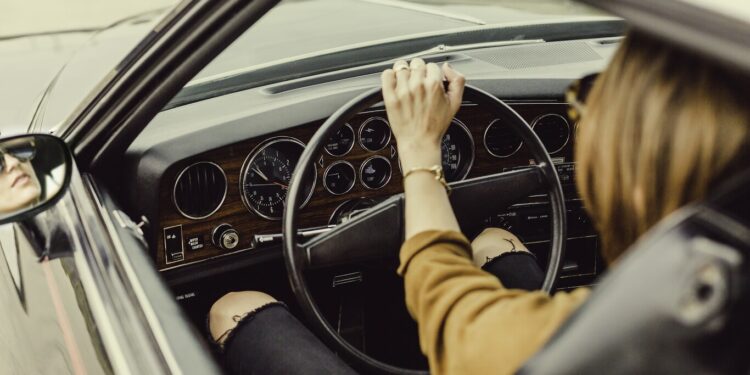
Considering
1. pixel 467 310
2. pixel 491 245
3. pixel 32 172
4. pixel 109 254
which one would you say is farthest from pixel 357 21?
pixel 467 310

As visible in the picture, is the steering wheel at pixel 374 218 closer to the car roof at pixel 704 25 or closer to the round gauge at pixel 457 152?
the round gauge at pixel 457 152

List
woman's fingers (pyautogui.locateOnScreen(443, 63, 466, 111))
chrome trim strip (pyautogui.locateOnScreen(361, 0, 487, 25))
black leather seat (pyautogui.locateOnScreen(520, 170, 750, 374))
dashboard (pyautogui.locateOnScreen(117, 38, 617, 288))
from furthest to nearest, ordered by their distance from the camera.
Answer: chrome trim strip (pyautogui.locateOnScreen(361, 0, 487, 25)) → dashboard (pyautogui.locateOnScreen(117, 38, 617, 288)) → woman's fingers (pyautogui.locateOnScreen(443, 63, 466, 111)) → black leather seat (pyautogui.locateOnScreen(520, 170, 750, 374))

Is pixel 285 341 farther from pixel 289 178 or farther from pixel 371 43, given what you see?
pixel 371 43

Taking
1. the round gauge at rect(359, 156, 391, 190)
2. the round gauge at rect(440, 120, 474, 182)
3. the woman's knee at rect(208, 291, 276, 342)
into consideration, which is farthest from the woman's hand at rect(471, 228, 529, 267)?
the woman's knee at rect(208, 291, 276, 342)

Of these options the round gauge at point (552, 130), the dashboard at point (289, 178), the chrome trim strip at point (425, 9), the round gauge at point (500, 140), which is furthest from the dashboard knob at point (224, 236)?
the chrome trim strip at point (425, 9)

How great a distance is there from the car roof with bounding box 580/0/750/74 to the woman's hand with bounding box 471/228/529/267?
55.4 inches

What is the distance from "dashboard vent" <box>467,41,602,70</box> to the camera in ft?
9.39

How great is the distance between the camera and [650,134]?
2.97 ft

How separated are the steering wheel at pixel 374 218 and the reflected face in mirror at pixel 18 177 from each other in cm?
63

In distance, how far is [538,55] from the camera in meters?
2.99

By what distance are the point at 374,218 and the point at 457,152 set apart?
2.55 ft

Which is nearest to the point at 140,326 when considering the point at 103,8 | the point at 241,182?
the point at 241,182

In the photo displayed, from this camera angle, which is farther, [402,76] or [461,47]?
[461,47]

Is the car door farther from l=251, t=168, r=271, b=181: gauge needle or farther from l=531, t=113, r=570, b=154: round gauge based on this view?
l=531, t=113, r=570, b=154: round gauge
